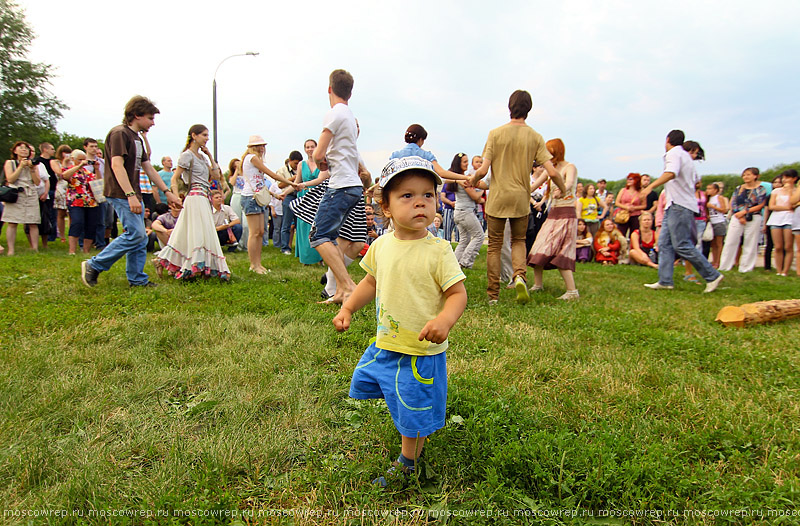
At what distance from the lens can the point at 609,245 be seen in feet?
37.8

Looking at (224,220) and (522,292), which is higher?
(224,220)

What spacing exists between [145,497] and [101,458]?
46 cm

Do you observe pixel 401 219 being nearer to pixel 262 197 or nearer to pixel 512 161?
pixel 512 161

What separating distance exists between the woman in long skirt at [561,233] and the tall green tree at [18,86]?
1393 inches

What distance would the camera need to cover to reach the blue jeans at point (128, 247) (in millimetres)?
5551

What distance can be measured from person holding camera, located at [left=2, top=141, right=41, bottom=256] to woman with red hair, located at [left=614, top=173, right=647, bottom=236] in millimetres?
13222

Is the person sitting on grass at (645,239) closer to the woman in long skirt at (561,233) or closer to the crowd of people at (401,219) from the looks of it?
the crowd of people at (401,219)

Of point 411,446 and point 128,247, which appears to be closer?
point 411,446

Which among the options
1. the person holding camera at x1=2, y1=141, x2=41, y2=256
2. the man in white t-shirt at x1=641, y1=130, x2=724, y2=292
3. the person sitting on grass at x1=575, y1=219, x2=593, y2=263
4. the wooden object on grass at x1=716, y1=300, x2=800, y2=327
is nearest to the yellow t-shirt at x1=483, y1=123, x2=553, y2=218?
the man in white t-shirt at x1=641, y1=130, x2=724, y2=292

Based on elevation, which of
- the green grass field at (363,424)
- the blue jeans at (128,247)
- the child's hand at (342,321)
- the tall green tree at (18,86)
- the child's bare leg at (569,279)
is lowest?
the green grass field at (363,424)

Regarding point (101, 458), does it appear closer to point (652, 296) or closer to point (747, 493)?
point (747, 493)


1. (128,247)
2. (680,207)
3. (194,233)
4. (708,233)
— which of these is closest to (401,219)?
(128,247)

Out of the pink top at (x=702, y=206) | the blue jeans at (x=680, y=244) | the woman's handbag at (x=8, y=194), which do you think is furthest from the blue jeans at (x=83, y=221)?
the pink top at (x=702, y=206)

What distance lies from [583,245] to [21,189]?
41.6 ft
